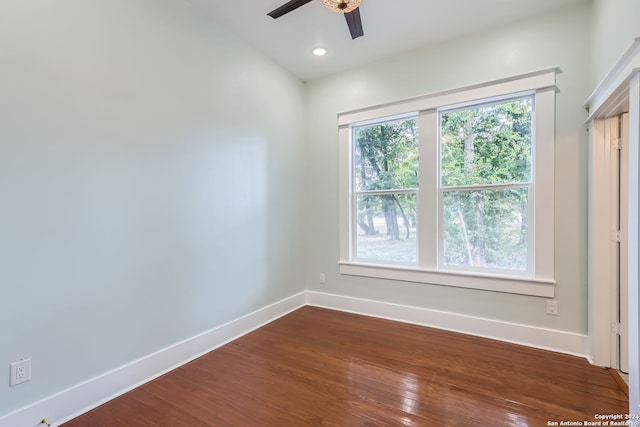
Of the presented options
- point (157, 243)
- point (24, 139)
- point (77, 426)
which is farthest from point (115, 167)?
point (77, 426)

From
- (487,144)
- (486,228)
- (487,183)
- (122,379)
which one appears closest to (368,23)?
(487,144)

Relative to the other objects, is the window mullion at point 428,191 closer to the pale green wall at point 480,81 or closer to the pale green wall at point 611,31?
the pale green wall at point 480,81

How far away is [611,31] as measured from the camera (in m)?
1.98

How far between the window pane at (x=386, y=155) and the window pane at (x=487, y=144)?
0.32 meters

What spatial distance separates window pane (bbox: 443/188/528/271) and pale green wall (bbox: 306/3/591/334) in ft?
0.94

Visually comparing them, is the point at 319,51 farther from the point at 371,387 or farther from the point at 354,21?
the point at 371,387

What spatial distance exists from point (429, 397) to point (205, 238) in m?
2.15

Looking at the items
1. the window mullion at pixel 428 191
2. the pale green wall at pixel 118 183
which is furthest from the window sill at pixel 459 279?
the pale green wall at pixel 118 183

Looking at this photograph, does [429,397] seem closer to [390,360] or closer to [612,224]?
[390,360]

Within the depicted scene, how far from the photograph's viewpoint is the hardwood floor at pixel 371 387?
1.75 meters

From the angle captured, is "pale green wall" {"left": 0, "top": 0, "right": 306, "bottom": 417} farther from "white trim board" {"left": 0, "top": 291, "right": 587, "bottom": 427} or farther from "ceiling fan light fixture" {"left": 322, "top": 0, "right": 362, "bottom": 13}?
"ceiling fan light fixture" {"left": 322, "top": 0, "right": 362, "bottom": 13}

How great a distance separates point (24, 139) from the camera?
1631 mm

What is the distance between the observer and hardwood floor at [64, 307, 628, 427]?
5.76 feet

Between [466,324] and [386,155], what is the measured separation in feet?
6.63
